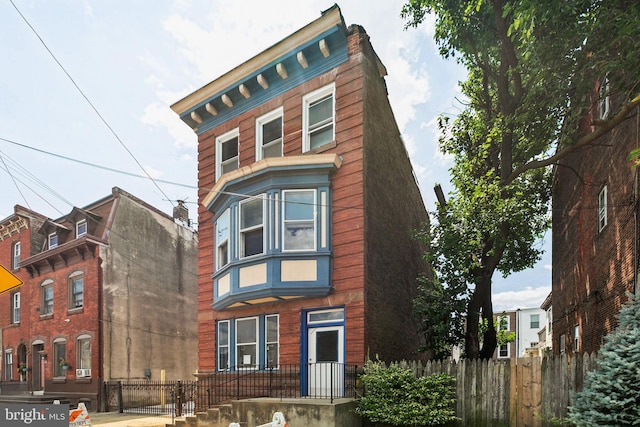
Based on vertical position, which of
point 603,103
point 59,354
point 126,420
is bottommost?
point 126,420

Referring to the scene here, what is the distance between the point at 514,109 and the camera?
42.1 ft

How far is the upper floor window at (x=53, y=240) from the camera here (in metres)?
25.2

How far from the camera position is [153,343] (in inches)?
925

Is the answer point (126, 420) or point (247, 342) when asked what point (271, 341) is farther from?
point (126, 420)

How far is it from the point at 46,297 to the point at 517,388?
24383 mm

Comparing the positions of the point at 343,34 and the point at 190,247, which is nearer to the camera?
the point at 343,34

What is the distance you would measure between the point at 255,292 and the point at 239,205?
278 cm

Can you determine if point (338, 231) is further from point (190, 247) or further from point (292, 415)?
point (190, 247)

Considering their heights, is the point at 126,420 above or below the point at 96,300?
below

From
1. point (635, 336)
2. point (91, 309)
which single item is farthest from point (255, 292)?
point (91, 309)

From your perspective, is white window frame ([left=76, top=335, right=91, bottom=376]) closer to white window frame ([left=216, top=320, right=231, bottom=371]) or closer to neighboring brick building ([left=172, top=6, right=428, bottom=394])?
neighboring brick building ([left=172, top=6, right=428, bottom=394])

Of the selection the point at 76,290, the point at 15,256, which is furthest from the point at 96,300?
the point at 15,256

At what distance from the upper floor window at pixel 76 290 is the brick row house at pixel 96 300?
0.05 m

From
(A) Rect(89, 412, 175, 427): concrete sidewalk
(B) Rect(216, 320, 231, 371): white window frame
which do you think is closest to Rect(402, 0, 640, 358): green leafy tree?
(B) Rect(216, 320, 231, 371): white window frame
